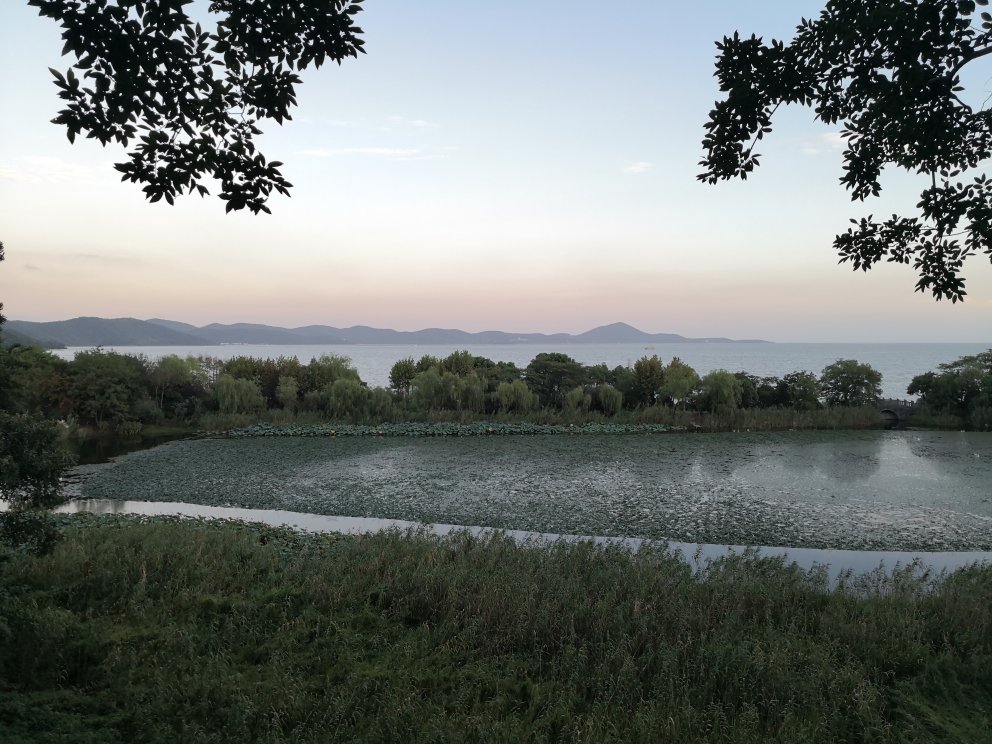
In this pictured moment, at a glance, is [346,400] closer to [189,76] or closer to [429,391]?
[429,391]

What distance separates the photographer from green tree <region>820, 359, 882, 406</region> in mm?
36094

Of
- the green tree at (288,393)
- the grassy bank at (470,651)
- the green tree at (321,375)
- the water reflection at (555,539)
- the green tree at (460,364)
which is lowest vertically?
the water reflection at (555,539)

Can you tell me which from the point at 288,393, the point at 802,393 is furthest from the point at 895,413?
the point at 288,393

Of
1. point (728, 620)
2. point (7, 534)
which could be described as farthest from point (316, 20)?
point (728, 620)

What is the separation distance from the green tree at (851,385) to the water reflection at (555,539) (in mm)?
26570

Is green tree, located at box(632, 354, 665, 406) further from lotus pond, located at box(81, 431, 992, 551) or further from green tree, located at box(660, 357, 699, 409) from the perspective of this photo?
lotus pond, located at box(81, 431, 992, 551)

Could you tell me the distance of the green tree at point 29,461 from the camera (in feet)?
19.6

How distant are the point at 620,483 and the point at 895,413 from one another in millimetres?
25578

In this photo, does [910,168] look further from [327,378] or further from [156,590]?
[327,378]

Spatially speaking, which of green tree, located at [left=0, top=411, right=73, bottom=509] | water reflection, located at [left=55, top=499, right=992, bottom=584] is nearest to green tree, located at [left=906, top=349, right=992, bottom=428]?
water reflection, located at [left=55, top=499, right=992, bottom=584]

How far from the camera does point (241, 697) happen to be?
16.3 ft

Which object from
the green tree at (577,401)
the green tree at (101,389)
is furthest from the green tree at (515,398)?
the green tree at (101,389)

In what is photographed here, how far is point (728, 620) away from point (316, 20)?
7.20 m

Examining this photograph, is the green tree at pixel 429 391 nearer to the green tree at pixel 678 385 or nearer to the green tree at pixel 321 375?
the green tree at pixel 321 375
